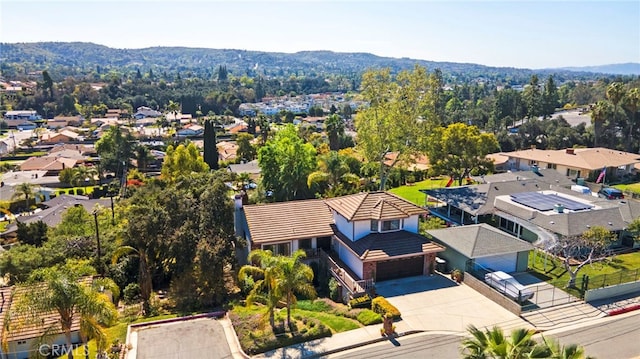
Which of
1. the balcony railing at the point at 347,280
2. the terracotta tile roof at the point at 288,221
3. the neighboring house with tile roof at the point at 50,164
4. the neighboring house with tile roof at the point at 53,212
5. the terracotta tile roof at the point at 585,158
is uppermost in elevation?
the terracotta tile roof at the point at 585,158

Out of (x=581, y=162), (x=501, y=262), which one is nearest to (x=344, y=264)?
(x=501, y=262)

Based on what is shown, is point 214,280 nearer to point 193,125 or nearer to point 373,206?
point 373,206

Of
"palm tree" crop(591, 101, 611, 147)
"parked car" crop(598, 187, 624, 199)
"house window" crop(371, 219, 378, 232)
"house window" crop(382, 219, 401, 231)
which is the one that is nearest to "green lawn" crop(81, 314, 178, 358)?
"house window" crop(371, 219, 378, 232)

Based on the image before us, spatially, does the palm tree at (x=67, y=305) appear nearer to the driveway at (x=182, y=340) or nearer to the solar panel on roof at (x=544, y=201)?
the driveway at (x=182, y=340)

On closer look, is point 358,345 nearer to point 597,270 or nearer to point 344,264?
point 344,264

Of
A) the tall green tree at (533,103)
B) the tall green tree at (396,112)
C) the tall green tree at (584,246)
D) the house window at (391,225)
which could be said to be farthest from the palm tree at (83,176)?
the tall green tree at (533,103)

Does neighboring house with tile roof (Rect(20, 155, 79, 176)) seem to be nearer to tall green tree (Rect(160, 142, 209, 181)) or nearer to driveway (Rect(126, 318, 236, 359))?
tall green tree (Rect(160, 142, 209, 181))
